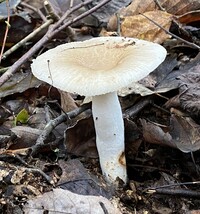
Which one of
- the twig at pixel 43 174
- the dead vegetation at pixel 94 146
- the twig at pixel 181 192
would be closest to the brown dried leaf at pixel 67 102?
the dead vegetation at pixel 94 146

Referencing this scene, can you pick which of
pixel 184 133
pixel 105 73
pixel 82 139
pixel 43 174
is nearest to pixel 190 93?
pixel 184 133

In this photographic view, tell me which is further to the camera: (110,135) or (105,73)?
(110,135)

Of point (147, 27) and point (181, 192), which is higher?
point (147, 27)

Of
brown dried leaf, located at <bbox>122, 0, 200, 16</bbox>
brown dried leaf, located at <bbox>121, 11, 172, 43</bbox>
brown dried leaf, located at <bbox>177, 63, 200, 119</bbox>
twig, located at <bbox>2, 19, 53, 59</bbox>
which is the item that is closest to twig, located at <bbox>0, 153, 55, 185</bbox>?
brown dried leaf, located at <bbox>177, 63, 200, 119</bbox>

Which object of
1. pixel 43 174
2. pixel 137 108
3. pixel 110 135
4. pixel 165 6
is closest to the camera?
pixel 43 174

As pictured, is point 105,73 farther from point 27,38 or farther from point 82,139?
point 27,38

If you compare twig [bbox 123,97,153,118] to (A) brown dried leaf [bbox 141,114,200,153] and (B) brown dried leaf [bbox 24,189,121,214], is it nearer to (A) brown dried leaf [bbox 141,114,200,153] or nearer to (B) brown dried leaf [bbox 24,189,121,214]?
(A) brown dried leaf [bbox 141,114,200,153]

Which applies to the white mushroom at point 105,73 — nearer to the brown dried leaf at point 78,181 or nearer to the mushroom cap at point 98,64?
the mushroom cap at point 98,64

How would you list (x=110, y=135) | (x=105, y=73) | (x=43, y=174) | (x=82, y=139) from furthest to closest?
(x=82, y=139)
(x=110, y=135)
(x=43, y=174)
(x=105, y=73)
